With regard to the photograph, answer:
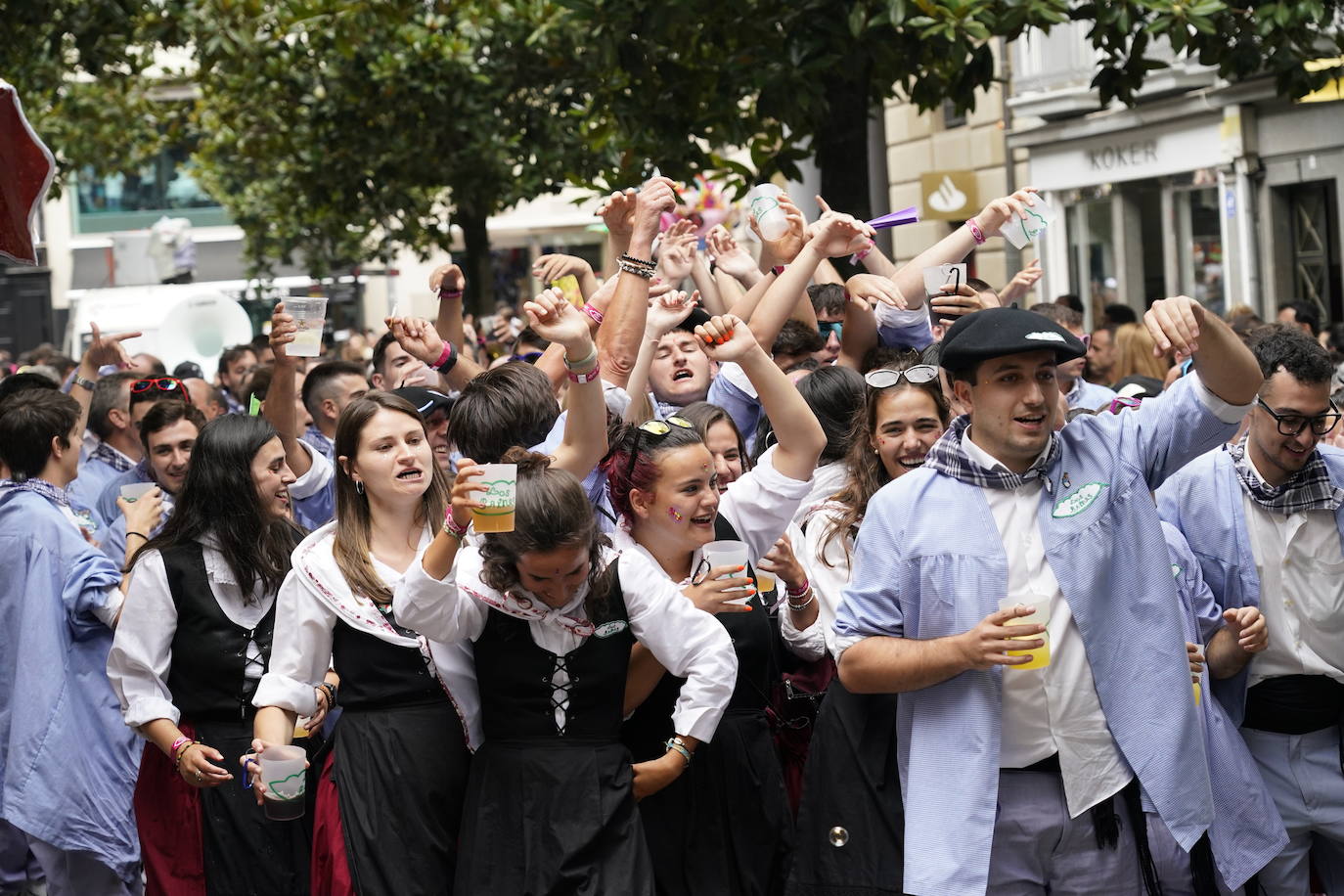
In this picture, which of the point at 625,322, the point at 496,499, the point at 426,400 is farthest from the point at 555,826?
the point at 426,400

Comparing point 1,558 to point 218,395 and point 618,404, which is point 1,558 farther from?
point 218,395

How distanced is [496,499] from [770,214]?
3.33 m

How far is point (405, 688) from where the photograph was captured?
4.89 metres

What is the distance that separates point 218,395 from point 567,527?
758 centimetres

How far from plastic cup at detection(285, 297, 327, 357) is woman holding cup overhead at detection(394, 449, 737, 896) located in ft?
7.29

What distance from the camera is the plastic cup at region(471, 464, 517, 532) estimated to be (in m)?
4.14

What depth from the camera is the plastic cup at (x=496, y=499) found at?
414cm

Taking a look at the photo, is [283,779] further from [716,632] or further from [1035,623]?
[1035,623]

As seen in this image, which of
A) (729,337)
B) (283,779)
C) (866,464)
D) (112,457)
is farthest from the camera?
(112,457)

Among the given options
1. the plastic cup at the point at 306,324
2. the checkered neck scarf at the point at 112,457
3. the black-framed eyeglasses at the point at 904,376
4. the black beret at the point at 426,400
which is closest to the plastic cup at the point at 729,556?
the black-framed eyeglasses at the point at 904,376

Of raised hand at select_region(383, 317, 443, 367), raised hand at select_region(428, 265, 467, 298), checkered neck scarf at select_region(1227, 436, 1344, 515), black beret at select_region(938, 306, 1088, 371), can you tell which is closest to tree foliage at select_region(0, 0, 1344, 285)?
raised hand at select_region(428, 265, 467, 298)

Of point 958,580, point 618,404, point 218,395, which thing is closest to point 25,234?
point 618,404

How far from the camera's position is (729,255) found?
781 centimetres

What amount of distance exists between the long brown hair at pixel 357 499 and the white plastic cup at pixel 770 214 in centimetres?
232
